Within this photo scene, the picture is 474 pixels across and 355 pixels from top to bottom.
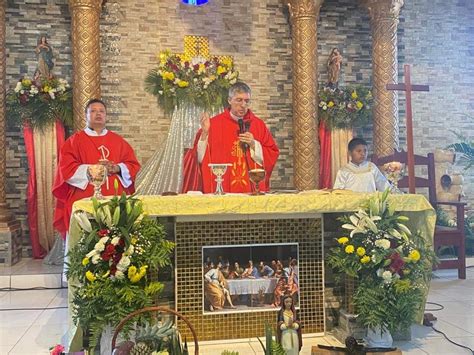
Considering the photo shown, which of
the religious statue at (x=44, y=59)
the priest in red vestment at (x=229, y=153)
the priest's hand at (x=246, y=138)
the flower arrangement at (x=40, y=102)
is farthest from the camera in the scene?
the religious statue at (x=44, y=59)

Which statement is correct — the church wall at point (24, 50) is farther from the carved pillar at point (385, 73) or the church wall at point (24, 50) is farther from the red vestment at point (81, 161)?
the carved pillar at point (385, 73)

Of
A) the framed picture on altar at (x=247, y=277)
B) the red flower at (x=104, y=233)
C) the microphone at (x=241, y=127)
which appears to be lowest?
the framed picture on altar at (x=247, y=277)

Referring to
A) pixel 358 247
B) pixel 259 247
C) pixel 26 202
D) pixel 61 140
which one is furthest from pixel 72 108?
pixel 358 247

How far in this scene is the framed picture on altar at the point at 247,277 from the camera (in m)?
4.26

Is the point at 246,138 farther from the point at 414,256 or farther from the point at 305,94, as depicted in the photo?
the point at 305,94

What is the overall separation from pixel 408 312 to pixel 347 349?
637mm

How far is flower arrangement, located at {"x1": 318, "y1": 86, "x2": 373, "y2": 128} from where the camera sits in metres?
8.81

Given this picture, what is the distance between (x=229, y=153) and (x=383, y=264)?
2.28 metres

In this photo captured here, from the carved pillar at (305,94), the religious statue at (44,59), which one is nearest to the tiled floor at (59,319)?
the carved pillar at (305,94)

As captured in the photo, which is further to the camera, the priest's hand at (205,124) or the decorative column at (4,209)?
the decorative column at (4,209)

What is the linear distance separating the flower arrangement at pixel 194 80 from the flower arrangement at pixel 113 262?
4.72 meters

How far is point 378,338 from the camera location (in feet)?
13.4

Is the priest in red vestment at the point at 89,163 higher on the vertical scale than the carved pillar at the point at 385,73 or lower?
lower

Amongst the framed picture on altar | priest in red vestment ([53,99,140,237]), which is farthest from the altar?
priest in red vestment ([53,99,140,237])
